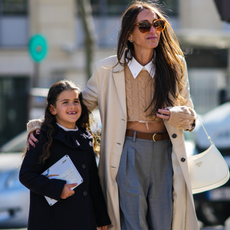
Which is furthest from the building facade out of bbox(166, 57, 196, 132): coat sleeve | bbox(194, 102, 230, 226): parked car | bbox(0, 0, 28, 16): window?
bbox(166, 57, 196, 132): coat sleeve

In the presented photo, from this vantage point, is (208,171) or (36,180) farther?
(208,171)

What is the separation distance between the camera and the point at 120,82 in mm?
2855

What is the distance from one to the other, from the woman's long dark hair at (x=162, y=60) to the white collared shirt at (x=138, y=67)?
0.03 m

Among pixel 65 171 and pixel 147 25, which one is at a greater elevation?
pixel 147 25

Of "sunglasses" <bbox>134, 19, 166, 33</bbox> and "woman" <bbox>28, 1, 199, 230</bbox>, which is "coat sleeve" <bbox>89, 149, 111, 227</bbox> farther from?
"sunglasses" <bbox>134, 19, 166, 33</bbox>

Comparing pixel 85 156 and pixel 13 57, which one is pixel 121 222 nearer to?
pixel 85 156

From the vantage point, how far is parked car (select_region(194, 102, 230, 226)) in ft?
15.1

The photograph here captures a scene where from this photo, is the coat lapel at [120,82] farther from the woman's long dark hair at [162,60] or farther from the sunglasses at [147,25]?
the sunglasses at [147,25]

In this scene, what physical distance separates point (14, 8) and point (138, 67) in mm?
12618

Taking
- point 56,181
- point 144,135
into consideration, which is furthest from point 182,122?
point 56,181

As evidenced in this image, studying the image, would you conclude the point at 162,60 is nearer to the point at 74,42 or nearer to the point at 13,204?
the point at 13,204

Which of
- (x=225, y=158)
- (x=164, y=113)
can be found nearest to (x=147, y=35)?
(x=164, y=113)

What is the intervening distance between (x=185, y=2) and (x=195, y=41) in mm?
2251

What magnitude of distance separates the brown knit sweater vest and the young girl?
0.35 metres
